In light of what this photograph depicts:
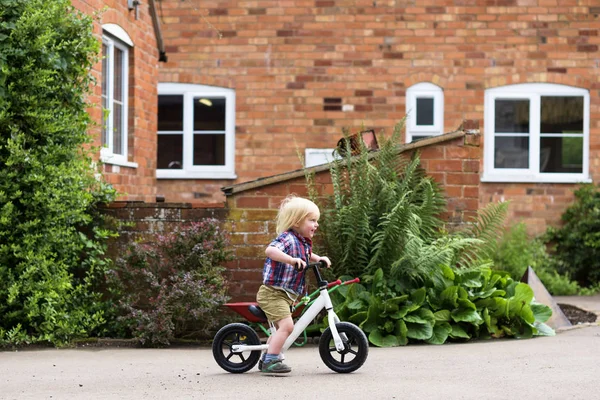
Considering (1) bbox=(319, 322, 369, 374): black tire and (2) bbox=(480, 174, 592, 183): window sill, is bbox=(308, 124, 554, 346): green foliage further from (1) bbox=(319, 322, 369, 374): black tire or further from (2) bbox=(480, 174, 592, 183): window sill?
(2) bbox=(480, 174, 592, 183): window sill

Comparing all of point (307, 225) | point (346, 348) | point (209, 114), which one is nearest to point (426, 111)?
point (209, 114)

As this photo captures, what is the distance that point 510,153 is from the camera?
15.6 m

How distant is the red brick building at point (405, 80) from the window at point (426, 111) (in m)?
0.02

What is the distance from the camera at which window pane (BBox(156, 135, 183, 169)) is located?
625 inches

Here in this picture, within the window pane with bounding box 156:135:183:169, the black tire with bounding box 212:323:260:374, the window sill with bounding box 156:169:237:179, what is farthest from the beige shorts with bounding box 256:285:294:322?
the window pane with bounding box 156:135:183:169

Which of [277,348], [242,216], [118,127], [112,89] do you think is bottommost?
[277,348]

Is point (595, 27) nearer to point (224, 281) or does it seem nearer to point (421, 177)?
point (421, 177)

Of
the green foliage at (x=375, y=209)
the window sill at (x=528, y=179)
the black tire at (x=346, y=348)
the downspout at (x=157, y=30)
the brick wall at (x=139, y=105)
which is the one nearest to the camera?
the black tire at (x=346, y=348)

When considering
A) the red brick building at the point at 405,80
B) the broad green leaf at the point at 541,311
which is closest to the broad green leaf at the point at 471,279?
the broad green leaf at the point at 541,311

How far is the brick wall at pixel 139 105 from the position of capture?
1141 centimetres

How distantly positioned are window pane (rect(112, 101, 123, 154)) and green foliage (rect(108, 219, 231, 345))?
9.56 ft

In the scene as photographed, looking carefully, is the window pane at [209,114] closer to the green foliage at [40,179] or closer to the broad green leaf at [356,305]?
the green foliage at [40,179]

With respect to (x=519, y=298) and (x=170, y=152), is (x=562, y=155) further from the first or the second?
(x=519, y=298)

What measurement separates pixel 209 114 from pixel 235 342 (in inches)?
362
